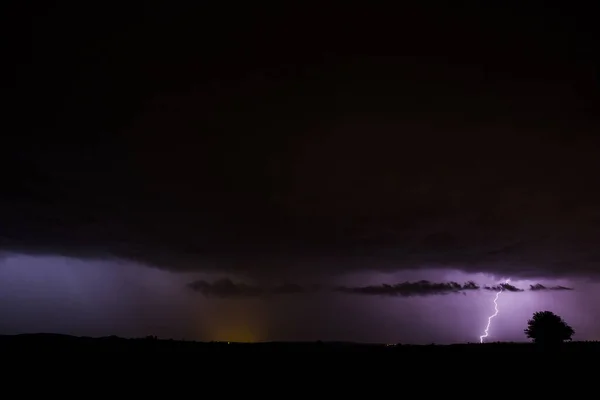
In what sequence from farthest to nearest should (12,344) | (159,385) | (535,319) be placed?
(535,319)
(12,344)
(159,385)

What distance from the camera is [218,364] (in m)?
33.9

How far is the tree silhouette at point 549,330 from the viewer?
5675cm

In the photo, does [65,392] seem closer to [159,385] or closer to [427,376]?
[159,385]

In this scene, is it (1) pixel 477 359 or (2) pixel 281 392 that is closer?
(2) pixel 281 392

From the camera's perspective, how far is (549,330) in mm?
57125

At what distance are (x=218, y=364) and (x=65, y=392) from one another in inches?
454

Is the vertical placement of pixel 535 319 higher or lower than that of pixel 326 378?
higher

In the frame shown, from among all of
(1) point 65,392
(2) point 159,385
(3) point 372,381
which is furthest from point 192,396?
(3) point 372,381

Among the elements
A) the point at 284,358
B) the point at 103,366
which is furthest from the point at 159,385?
the point at 284,358

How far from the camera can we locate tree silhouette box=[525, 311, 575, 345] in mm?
56750

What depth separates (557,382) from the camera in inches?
1148

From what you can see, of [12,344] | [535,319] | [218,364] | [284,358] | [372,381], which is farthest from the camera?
[535,319]

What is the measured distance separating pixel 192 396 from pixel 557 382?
76.1 ft

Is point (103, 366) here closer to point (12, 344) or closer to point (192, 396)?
point (192, 396)
